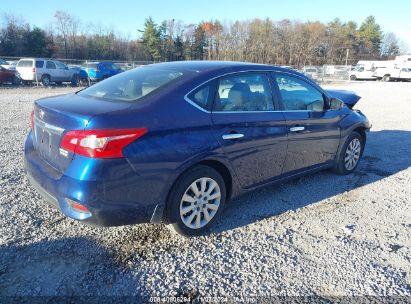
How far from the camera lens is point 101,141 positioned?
264 cm

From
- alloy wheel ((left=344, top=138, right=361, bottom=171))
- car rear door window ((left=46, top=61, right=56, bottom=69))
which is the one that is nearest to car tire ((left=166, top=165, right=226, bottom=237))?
alloy wheel ((left=344, top=138, right=361, bottom=171))

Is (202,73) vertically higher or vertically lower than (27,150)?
higher

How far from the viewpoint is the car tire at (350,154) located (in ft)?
17.0

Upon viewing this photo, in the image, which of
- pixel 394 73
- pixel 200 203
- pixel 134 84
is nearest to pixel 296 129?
pixel 200 203

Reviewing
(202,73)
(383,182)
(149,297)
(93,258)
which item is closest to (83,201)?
(93,258)

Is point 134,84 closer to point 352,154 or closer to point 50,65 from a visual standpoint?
point 352,154

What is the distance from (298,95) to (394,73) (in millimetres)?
41116

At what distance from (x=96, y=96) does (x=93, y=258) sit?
1.56m

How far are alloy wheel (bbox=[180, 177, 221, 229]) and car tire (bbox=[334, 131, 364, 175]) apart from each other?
256 cm

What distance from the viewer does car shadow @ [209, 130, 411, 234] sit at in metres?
3.91

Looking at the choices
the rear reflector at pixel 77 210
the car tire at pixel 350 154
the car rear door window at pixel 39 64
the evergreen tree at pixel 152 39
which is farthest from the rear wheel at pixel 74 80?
the evergreen tree at pixel 152 39

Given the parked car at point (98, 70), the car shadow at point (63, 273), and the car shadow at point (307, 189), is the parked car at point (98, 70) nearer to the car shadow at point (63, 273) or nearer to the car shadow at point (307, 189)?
the car shadow at point (307, 189)

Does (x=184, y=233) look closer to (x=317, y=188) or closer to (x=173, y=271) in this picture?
(x=173, y=271)

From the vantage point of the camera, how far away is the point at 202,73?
3.43 m
